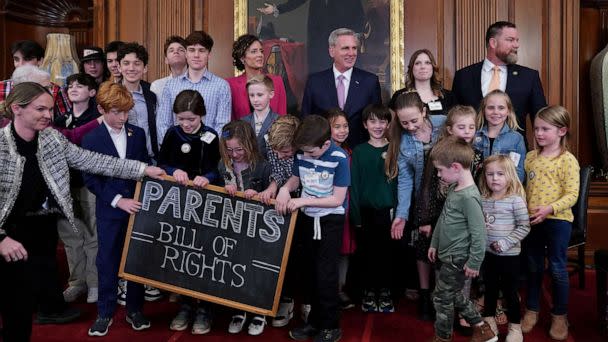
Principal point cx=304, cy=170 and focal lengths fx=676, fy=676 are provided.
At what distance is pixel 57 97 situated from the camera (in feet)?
17.4

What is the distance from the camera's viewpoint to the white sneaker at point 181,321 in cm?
430

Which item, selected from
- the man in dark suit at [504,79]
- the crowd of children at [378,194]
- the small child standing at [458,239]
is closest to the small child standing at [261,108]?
the crowd of children at [378,194]

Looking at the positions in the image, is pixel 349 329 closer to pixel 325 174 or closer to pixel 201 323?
pixel 201 323

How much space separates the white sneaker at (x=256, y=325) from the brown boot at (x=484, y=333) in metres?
1.31

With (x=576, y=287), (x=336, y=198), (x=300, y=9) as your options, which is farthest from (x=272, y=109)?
(x=576, y=287)

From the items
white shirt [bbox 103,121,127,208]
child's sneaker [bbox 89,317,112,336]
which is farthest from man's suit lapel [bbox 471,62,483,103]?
child's sneaker [bbox 89,317,112,336]

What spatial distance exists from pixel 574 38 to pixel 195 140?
383 cm

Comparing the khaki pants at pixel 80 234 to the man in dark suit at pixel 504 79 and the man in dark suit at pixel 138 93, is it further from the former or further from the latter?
the man in dark suit at pixel 504 79

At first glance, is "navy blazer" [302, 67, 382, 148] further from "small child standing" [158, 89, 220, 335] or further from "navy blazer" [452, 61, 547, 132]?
"small child standing" [158, 89, 220, 335]

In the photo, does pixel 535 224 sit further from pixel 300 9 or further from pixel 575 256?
pixel 300 9

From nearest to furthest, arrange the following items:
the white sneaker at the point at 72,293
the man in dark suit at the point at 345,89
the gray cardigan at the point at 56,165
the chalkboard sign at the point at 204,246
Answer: the gray cardigan at the point at 56,165 < the chalkboard sign at the point at 204,246 < the white sneaker at the point at 72,293 < the man in dark suit at the point at 345,89

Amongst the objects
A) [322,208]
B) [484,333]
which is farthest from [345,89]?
[484,333]

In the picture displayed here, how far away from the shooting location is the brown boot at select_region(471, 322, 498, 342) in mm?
3834

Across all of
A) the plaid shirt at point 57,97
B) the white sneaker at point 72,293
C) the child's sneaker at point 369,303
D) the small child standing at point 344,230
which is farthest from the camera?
the plaid shirt at point 57,97
